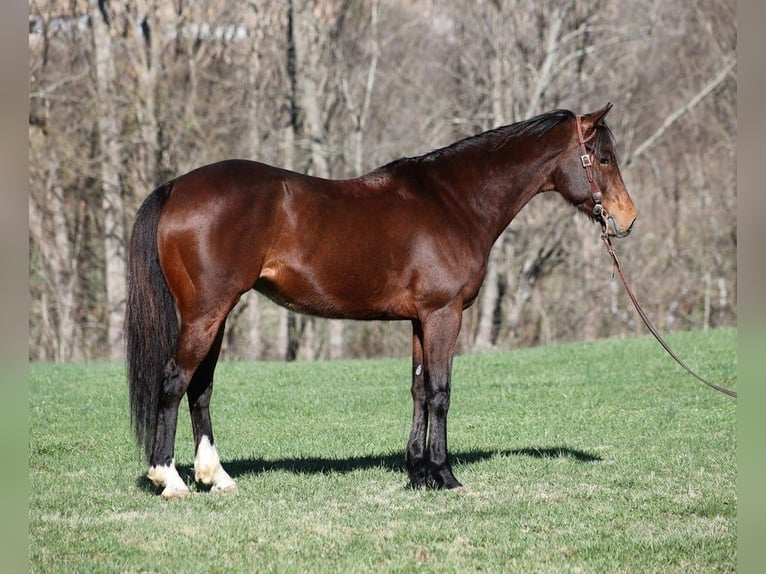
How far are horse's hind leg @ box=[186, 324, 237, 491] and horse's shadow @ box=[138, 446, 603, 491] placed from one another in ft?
1.70

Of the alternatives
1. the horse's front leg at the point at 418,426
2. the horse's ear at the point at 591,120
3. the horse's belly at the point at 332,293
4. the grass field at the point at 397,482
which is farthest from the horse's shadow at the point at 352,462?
→ the horse's ear at the point at 591,120

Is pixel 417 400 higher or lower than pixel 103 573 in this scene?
higher

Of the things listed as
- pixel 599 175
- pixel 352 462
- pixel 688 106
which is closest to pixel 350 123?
pixel 688 106

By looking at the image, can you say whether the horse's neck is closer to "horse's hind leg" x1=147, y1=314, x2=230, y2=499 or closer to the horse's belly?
the horse's belly

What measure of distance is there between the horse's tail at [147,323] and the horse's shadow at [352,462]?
91cm

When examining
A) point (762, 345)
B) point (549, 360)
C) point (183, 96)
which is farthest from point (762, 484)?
point (183, 96)

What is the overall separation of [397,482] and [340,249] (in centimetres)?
165

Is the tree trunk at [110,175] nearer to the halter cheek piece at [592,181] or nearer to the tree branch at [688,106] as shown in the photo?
the tree branch at [688,106]

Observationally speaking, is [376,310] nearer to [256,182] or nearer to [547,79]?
[256,182]

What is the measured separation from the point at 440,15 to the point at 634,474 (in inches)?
632

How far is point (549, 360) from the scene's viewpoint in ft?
41.2

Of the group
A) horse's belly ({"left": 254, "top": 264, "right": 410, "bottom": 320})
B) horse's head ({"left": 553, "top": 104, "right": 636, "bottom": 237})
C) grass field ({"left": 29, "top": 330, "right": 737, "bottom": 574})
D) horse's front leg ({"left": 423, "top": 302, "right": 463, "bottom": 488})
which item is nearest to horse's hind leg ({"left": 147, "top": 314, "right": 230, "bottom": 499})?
grass field ({"left": 29, "top": 330, "right": 737, "bottom": 574})

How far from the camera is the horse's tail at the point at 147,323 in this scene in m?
5.39

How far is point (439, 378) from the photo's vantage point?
18.9 feet
